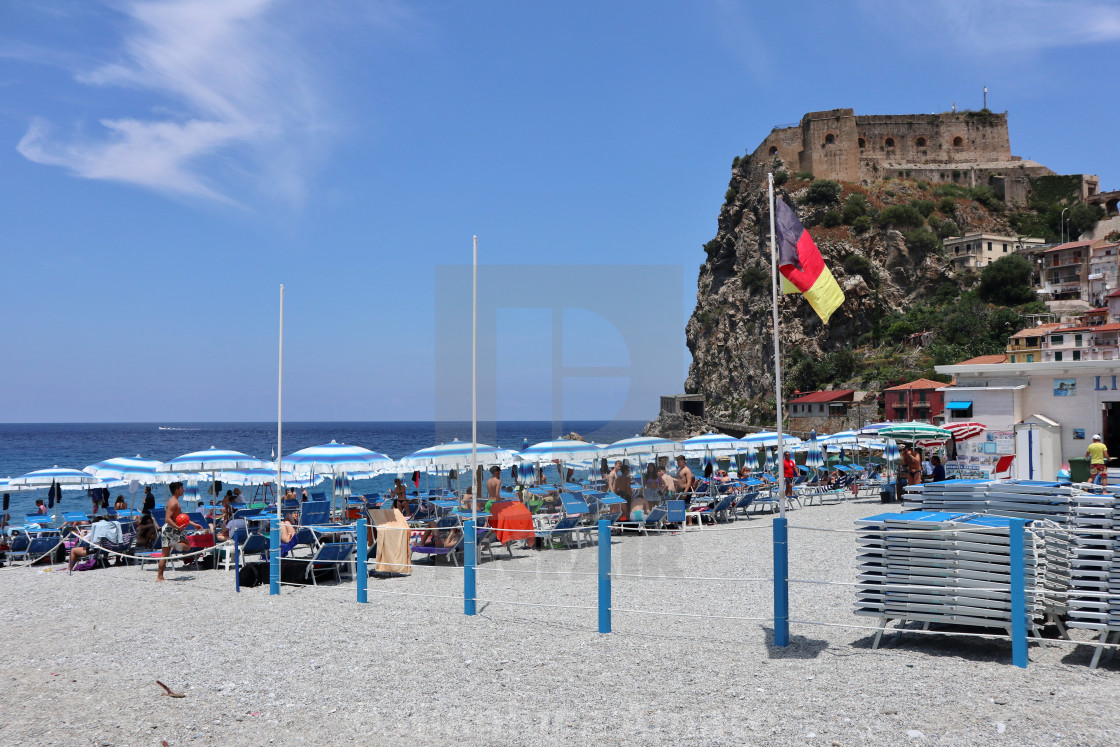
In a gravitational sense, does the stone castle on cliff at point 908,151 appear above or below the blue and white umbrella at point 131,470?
above

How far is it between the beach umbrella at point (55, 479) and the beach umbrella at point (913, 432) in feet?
63.7

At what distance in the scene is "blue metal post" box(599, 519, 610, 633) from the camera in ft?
23.0

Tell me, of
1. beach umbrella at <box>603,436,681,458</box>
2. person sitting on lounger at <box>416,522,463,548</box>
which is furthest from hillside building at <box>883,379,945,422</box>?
person sitting on lounger at <box>416,522,463,548</box>

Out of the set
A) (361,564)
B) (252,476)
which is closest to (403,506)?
(252,476)

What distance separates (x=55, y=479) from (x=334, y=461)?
820 cm

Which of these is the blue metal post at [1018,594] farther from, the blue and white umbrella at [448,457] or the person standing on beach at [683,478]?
the blue and white umbrella at [448,457]

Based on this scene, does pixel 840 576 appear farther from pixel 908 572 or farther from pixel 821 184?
pixel 821 184

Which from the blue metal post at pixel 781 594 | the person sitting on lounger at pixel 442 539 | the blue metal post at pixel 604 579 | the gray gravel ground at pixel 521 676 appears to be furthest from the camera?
the person sitting on lounger at pixel 442 539

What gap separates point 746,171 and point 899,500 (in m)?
72.5

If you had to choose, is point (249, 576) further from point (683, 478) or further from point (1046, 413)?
point (1046, 413)

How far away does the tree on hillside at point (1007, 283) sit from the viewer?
66.4 meters

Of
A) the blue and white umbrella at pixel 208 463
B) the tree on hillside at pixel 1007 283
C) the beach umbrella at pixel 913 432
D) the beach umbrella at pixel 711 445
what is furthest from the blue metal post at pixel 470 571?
the tree on hillside at pixel 1007 283

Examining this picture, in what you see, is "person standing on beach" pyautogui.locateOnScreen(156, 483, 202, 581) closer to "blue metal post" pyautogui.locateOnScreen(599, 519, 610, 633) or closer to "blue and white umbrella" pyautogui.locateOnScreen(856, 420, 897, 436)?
"blue metal post" pyautogui.locateOnScreen(599, 519, 610, 633)

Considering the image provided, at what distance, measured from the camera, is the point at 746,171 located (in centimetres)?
8594
